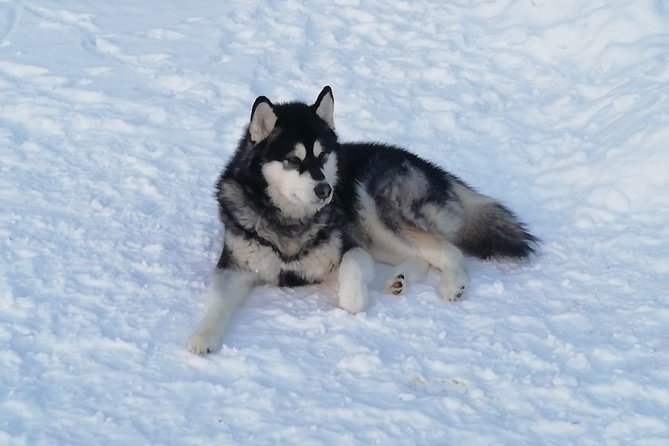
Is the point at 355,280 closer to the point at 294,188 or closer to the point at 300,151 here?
the point at 294,188

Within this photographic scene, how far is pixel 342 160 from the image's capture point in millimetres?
5117

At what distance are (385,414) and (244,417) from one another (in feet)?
2.01

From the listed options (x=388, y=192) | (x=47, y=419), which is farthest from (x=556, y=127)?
(x=47, y=419)

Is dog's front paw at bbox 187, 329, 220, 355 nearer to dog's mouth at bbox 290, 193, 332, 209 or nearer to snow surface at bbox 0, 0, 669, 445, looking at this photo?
snow surface at bbox 0, 0, 669, 445

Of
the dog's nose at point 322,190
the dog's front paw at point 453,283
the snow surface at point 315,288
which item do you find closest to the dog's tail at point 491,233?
the snow surface at point 315,288

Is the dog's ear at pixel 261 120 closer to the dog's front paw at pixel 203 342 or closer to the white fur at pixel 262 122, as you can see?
the white fur at pixel 262 122

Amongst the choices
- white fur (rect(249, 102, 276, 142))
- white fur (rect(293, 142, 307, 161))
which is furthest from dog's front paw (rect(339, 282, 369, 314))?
white fur (rect(249, 102, 276, 142))

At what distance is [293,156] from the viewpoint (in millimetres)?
4621

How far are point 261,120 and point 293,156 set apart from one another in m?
0.28

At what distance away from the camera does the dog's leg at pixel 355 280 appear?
452 centimetres

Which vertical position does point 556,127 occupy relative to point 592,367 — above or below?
above

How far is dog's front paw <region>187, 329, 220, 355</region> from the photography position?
4090mm

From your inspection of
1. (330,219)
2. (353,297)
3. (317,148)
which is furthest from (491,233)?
(317,148)

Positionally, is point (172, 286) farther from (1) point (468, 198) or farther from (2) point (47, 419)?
(1) point (468, 198)
